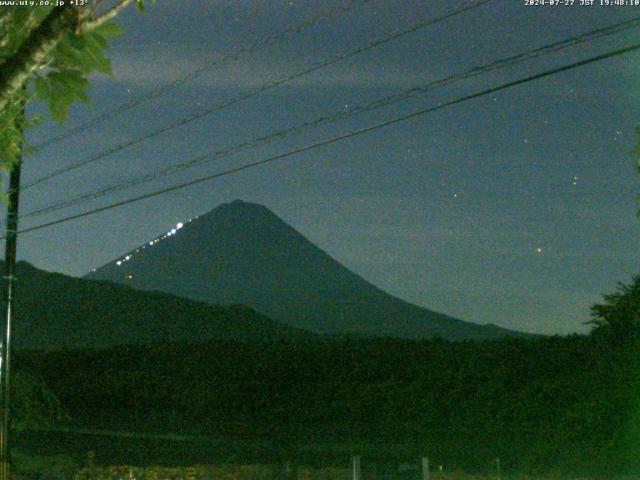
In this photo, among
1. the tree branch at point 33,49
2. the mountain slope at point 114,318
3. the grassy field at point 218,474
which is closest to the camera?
the tree branch at point 33,49

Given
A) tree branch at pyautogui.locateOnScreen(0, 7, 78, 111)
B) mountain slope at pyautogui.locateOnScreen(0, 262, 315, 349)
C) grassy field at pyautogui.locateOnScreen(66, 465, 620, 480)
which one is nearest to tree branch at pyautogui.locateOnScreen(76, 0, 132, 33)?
tree branch at pyautogui.locateOnScreen(0, 7, 78, 111)

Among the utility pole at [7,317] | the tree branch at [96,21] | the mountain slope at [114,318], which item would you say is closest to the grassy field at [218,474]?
the utility pole at [7,317]

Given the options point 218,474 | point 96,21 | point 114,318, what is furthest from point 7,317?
point 114,318

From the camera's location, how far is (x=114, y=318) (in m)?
86.2

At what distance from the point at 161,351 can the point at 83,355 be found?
414cm

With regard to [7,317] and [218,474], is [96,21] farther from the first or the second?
[218,474]

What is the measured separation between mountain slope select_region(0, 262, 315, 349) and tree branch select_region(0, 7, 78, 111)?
73.7 metres

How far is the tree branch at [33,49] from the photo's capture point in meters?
3.61

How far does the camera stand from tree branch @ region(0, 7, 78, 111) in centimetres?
361

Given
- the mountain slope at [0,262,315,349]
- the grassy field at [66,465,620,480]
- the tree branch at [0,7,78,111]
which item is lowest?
the grassy field at [66,465,620,480]

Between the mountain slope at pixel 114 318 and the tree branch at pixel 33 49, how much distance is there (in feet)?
Result: 242

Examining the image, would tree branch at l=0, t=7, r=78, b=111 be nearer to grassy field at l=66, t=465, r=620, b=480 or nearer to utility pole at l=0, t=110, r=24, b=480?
grassy field at l=66, t=465, r=620, b=480

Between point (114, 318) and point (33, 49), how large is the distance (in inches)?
3333

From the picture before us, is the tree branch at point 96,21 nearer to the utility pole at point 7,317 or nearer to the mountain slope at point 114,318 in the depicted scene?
the utility pole at point 7,317
